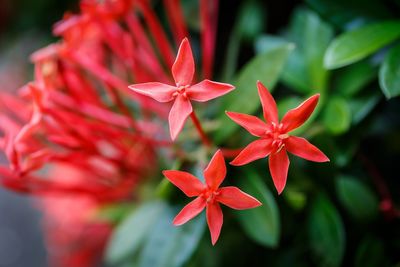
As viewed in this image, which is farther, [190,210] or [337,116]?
[337,116]

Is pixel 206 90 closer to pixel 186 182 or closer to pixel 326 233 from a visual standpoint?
pixel 186 182

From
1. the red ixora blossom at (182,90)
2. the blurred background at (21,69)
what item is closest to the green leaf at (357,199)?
the red ixora blossom at (182,90)

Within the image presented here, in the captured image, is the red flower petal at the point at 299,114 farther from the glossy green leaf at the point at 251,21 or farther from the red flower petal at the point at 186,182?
the glossy green leaf at the point at 251,21

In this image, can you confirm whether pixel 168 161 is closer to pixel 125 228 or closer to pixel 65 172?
pixel 125 228

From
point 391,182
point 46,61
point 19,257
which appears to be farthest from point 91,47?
point 19,257

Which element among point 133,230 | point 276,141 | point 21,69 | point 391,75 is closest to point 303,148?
point 276,141

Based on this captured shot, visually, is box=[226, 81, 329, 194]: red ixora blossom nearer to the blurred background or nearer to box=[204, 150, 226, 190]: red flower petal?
box=[204, 150, 226, 190]: red flower petal

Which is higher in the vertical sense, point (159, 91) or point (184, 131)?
point (159, 91)
